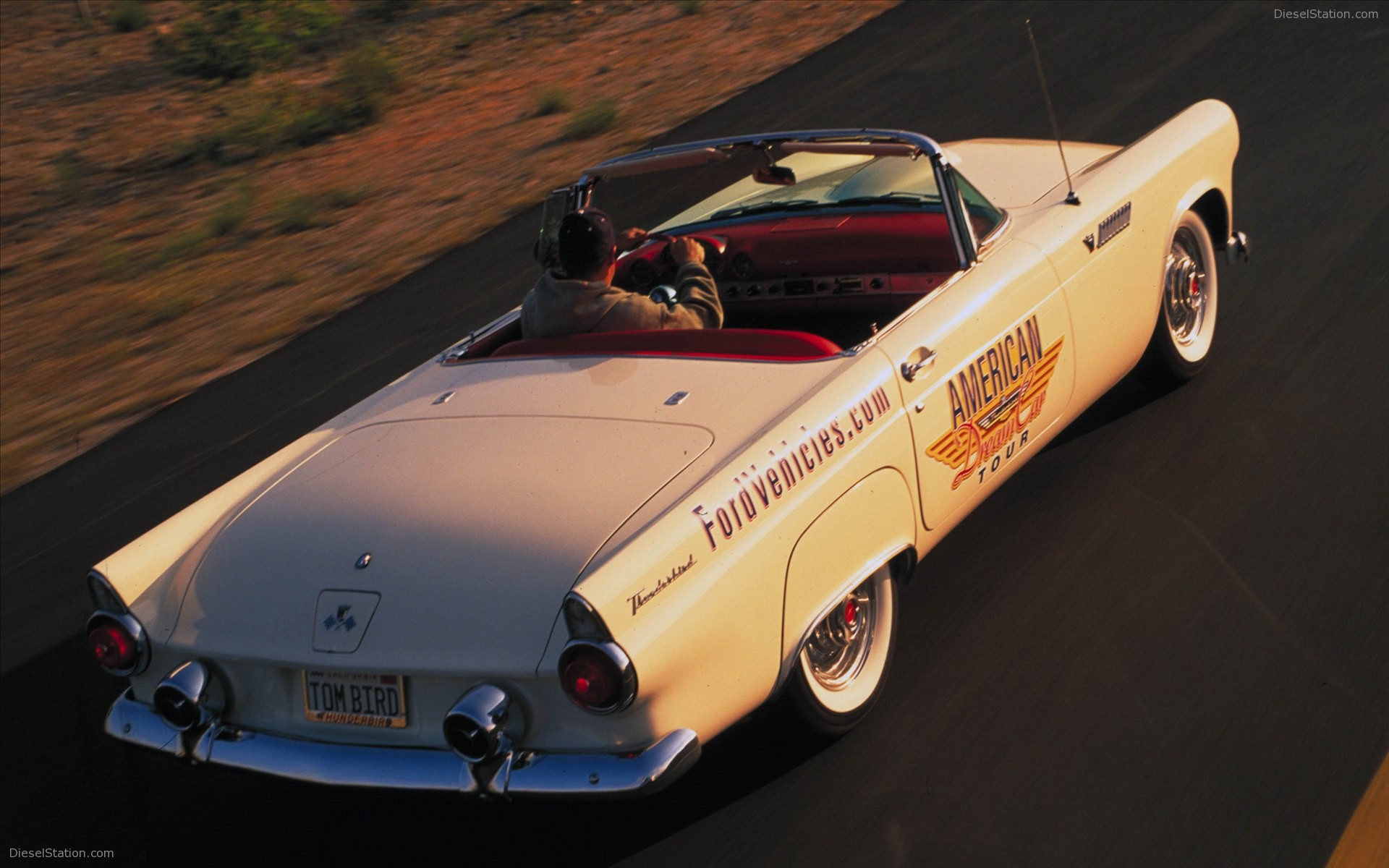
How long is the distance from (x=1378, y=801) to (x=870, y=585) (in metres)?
→ 1.39

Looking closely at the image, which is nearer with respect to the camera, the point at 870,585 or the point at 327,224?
the point at 870,585

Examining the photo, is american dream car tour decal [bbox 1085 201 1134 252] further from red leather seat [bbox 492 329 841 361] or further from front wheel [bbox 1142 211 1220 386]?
red leather seat [bbox 492 329 841 361]

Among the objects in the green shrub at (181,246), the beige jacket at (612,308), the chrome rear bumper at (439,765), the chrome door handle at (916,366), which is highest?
the beige jacket at (612,308)

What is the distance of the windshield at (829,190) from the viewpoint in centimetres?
511

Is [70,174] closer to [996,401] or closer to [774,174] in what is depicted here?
[774,174]

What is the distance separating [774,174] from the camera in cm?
491

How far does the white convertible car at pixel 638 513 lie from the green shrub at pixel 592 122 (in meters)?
6.61

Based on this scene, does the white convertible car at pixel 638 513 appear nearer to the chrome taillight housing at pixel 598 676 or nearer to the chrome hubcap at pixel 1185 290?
the chrome taillight housing at pixel 598 676

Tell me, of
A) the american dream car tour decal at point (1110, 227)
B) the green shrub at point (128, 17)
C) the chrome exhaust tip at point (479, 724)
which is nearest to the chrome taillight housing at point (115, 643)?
the chrome exhaust tip at point (479, 724)

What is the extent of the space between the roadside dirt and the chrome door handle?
4.79m

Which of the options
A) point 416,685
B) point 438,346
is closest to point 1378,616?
point 416,685

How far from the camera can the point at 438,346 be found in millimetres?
7523

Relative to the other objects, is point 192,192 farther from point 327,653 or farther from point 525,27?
point 327,653
